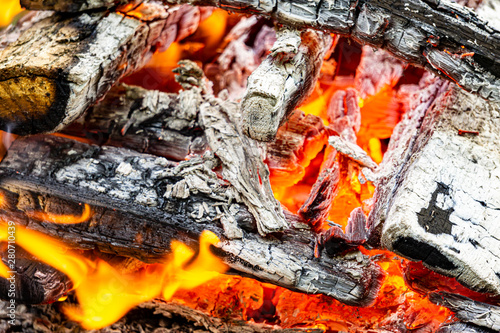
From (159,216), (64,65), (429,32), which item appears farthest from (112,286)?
(429,32)

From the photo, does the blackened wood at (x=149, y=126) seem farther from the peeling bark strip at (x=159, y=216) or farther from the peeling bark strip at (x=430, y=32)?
the peeling bark strip at (x=430, y=32)

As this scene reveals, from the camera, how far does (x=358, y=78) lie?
111 inches

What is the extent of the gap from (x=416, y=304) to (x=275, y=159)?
105 cm

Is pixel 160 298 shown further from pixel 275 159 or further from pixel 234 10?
pixel 234 10

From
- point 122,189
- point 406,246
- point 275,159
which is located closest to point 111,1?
point 122,189

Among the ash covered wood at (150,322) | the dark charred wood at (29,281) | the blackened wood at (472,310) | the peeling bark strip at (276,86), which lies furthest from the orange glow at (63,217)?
the blackened wood at (472,310)

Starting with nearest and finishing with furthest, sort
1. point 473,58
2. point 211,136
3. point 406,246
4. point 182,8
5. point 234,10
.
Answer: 1. point 406,246
2. point 473,58
3. point 234,10
4. point 211,136
5. point 182,8

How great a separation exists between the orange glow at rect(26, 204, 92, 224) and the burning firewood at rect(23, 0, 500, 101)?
4.28 ft

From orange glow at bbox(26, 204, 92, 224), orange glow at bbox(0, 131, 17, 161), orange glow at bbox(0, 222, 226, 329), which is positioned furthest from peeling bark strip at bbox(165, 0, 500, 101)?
orange glow at bbox(0, 131, 17, 161)

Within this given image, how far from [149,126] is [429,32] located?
1.51 m

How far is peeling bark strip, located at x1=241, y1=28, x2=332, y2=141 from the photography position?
61.5 inches

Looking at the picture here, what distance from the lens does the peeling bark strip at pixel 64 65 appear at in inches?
67.4

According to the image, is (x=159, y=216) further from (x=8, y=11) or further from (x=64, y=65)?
(x=8, y=11)

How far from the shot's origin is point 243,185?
1.81 metres
